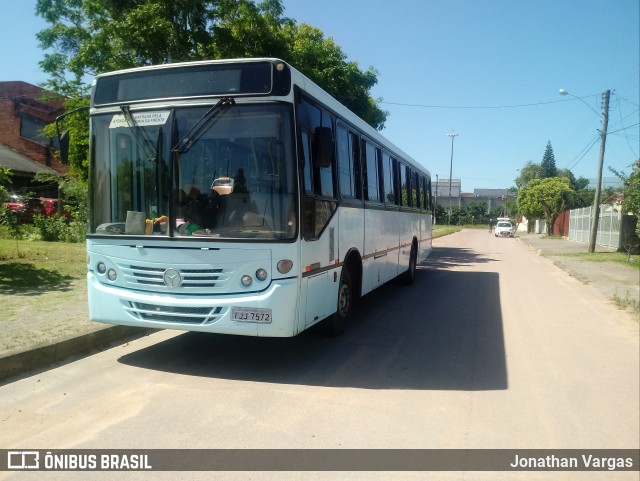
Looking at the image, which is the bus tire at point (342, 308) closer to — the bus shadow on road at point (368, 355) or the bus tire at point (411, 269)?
the bus shadow on road at point (368, 355)

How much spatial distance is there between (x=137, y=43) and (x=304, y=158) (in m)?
8.96

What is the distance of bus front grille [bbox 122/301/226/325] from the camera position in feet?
17.3

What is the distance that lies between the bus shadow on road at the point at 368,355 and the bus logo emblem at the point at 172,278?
3.19ft

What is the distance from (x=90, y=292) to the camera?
580 centimetres

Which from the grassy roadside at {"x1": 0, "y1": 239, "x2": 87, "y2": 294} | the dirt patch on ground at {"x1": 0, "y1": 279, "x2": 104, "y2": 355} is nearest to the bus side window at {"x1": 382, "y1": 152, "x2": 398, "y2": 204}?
the dirt patch on ground at {"x1": 0, "y1": 279, "x2": 104, "y2": 355}

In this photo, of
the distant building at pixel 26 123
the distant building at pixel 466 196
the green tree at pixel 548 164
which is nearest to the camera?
the distant building at pixel 26 123

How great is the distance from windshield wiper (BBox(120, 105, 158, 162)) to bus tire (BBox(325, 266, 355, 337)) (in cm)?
276

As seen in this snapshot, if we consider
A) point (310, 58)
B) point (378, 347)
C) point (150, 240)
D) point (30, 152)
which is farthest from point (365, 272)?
point (30, 152)

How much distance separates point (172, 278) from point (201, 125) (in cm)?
160

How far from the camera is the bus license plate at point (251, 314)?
A: 5145 millimetres

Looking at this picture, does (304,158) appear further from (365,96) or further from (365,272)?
(365,96)

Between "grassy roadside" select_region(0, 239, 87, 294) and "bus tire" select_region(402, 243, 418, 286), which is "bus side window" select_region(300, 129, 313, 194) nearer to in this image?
"grassy roadside" select_region(0, 239, 87, 294)

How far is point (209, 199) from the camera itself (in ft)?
17.6

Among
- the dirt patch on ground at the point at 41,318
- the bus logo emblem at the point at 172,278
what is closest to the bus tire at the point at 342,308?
the bus logo emblem at the point at 172,278
